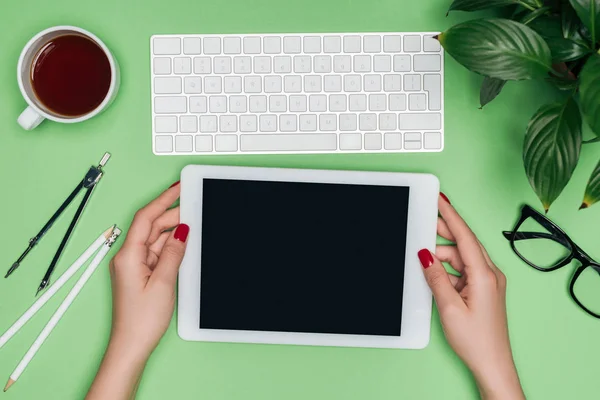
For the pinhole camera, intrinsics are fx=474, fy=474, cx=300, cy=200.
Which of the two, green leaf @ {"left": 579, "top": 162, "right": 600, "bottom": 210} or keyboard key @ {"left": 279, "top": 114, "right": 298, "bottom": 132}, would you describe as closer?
green leaf @ {"left": 579, "top": 162, "right": 600, "bottom": 210}

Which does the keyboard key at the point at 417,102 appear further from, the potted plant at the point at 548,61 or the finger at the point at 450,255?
the finger at the point at 450,255

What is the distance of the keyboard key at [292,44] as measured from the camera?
2.37ft

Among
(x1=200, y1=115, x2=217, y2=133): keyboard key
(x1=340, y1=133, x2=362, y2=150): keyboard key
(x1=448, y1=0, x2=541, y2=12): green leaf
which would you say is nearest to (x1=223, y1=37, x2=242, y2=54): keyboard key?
(x1=200, y1=115, x2=217, y2=133): keyboard key

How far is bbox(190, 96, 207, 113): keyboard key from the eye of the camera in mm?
724

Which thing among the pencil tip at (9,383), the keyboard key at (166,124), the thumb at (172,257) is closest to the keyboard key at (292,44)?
the keyboard key at (166,124)

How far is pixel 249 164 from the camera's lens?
29.2 inches

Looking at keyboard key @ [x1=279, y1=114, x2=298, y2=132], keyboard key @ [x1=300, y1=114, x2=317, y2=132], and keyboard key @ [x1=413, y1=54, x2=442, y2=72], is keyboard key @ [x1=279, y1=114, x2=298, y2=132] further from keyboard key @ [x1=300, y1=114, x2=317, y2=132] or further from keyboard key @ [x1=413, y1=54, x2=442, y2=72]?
keyboard key @ [x1=413, y1=54, x2=442, y2=72]

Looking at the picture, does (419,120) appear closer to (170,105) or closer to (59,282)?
(170,105)

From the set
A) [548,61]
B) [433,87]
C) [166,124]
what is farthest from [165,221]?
[548,61]

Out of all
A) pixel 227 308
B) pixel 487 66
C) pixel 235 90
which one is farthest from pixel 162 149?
pixel 487 66

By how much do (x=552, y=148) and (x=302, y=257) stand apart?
1.23 ft

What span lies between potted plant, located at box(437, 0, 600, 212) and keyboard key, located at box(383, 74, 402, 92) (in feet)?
0.42

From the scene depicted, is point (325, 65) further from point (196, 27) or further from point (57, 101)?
point (57, 101)

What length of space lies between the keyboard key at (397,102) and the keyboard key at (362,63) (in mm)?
56
